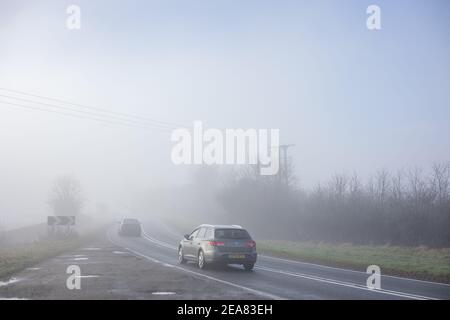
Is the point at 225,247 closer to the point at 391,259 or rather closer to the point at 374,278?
the point at 374,278

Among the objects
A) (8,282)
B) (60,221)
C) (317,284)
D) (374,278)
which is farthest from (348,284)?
(60,221)

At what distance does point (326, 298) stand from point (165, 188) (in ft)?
535

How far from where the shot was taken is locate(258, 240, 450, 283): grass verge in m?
21.0

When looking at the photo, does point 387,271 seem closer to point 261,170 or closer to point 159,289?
point 159,289

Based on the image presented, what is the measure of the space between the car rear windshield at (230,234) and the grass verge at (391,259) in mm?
5418

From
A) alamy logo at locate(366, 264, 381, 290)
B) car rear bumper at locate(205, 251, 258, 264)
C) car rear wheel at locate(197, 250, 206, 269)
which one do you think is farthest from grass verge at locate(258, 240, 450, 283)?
car rear wheel at locate(197, 250, 206, 269)

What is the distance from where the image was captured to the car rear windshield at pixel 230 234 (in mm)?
21078

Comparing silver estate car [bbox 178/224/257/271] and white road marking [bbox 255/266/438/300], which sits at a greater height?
silver estate car [bbox 178/224/257/271]

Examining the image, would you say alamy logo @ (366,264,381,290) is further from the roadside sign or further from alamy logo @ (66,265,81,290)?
the roadside sign

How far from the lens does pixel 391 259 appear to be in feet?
88.5

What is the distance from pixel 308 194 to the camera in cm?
5466

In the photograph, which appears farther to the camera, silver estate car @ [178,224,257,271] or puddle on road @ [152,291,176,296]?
silver estate car @ [178,224,257,271]

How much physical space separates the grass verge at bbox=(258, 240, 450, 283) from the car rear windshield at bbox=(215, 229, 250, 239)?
213 inches
